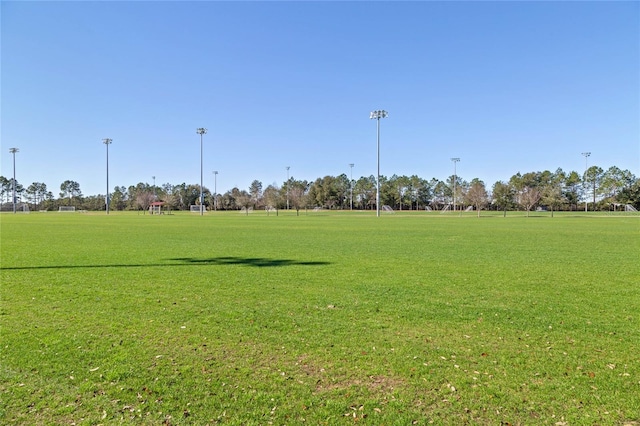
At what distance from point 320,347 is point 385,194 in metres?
132

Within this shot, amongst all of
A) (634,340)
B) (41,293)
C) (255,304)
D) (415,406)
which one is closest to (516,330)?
(634,340)

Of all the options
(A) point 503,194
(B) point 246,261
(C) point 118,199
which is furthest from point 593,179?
(C) point 118,199

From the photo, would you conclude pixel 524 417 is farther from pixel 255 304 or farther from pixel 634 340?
pixel 255 304

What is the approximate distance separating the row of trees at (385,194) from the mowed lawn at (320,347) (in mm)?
79105

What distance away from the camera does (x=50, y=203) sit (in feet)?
501

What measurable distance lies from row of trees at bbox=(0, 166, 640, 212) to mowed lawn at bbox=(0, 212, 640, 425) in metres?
79.1

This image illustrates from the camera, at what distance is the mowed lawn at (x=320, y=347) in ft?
12.3

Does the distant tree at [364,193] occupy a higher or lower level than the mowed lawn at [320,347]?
higher

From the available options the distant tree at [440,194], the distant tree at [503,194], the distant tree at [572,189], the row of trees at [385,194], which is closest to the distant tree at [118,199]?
the row of trees at [385,194]

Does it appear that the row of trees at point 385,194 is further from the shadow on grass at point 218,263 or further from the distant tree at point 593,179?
the shadow on grass at point 218,263

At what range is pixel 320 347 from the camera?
17.3 ft

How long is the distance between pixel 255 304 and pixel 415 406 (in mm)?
4326

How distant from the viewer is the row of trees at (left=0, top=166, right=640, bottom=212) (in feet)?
350

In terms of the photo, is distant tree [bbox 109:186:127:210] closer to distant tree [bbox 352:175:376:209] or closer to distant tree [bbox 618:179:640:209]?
distant tree [bbox 352:175:376:209]
